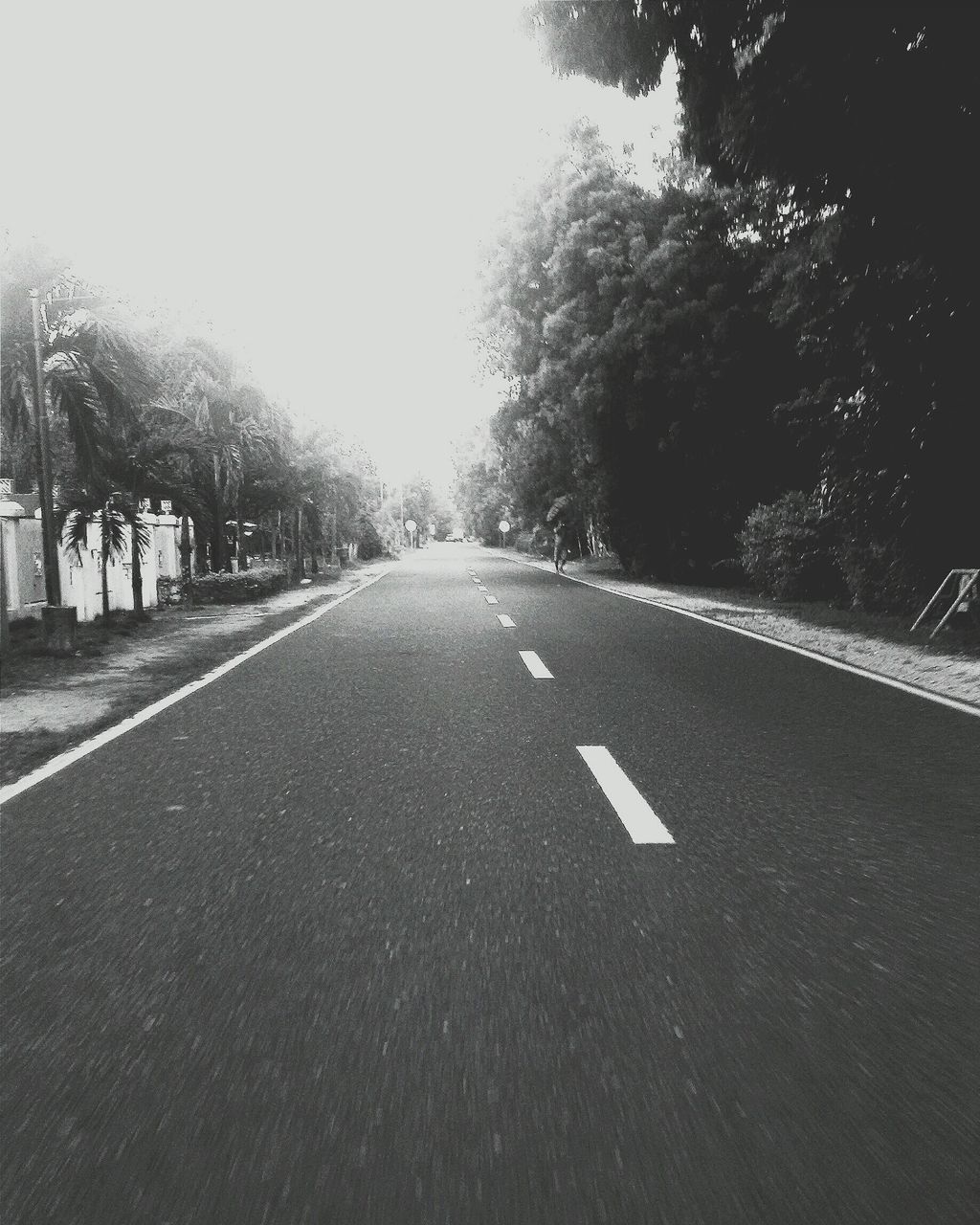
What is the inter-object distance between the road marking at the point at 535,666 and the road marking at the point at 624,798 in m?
3.55

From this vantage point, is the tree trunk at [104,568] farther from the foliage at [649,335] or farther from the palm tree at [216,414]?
the foliage at [649,335]

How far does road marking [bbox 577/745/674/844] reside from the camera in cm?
523

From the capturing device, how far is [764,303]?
2600cm

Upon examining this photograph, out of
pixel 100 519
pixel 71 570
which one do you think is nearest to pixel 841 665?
pixel 100 519

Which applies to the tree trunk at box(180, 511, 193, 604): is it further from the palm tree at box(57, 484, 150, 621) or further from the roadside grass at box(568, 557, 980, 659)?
the roadside grass at box(568, 557, 980, 659)

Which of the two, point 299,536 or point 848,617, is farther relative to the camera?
point 299,536

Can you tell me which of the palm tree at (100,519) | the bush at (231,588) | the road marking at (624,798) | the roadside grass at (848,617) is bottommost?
the bush at (231,588)

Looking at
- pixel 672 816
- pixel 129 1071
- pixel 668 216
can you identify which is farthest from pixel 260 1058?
pixel 668 216

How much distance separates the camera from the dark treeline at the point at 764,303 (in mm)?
9133

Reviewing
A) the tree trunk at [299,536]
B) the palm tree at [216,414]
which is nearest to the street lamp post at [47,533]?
the palm tree at [216,414]

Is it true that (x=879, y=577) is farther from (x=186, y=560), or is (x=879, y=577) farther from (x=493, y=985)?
(x=493, y=985)

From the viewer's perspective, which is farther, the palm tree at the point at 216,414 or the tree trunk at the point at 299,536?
the tree trunk at the point at 299,536

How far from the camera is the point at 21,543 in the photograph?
1783 centimetres

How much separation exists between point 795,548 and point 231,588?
38.6 feet
